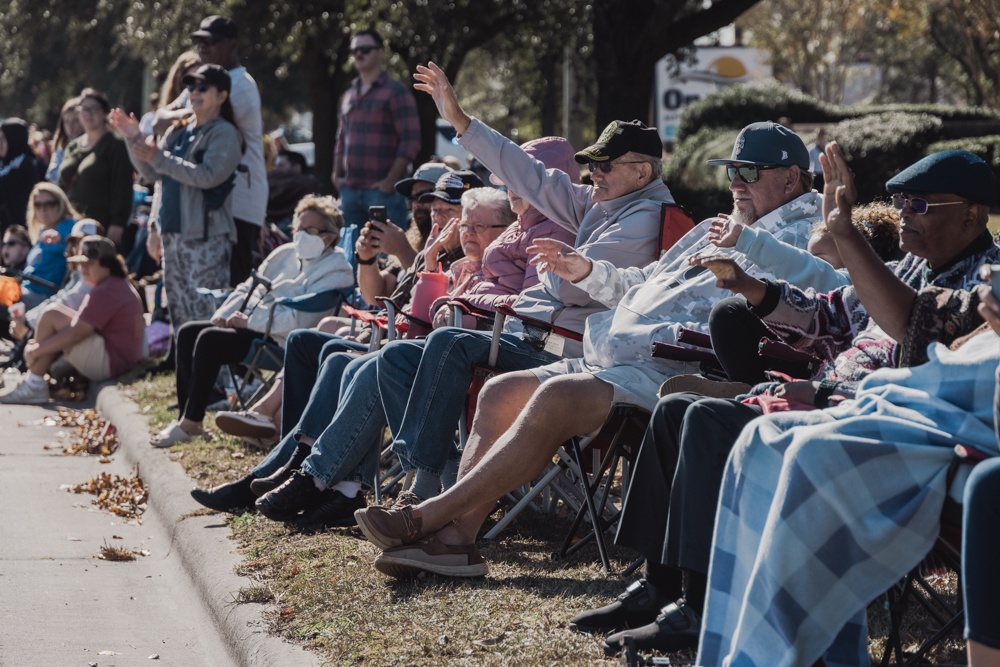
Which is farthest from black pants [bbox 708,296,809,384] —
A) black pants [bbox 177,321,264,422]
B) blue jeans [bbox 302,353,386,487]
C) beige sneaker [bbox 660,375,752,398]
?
black pants [bbox 177,321,264,422]

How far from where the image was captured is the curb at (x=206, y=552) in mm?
4352

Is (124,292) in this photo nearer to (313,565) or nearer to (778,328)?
(313,565)

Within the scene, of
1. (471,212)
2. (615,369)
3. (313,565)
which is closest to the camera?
(615,369)

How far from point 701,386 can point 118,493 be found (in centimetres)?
402

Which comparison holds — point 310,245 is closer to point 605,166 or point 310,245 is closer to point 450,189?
point 450,189

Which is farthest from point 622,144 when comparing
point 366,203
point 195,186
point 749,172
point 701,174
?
point 701,174

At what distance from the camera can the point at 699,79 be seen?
2845 cm

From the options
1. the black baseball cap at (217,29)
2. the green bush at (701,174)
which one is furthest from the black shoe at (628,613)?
the green bush at (701,174)

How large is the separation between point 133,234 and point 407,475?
29.5ft

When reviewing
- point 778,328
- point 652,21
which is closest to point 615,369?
point 778,328

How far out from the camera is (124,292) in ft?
33.8

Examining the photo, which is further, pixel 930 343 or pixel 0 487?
pixel 0 487

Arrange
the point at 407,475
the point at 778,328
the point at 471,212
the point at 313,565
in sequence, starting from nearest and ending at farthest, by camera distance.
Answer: the point at 778,328
the point at 313,565
the point at 407,475
the point at 471,212

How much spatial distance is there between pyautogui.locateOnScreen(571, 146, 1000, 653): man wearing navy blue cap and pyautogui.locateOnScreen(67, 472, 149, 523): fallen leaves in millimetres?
3581
